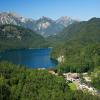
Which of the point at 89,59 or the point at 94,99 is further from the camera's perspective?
the point at 89,59

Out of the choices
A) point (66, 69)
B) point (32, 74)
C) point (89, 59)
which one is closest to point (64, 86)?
point (32, 74)

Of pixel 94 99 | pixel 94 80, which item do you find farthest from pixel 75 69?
pixel 94 99

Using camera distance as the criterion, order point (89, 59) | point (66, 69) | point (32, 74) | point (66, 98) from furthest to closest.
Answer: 1. point (89, 59)
2. point (66, 69)
3. point (32, 74)
4. point (66, 98)

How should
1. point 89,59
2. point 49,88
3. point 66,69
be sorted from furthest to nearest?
point 89,59 → point 66,69 → point 49,88

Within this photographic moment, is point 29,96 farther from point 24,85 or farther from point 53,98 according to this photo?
point 24,85

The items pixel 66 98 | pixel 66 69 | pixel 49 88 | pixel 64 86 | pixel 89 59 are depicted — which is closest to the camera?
pixel 66 98

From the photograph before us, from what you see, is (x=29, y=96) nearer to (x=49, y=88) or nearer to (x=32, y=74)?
(x=49, y=88)
